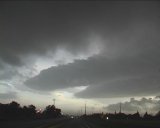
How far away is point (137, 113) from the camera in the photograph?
192 m

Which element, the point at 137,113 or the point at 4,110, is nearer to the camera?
the point at 4,110

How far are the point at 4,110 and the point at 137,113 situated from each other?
4006 inches

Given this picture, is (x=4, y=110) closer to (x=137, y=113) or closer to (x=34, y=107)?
(x=34, y=107)

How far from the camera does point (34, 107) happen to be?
18538 cm

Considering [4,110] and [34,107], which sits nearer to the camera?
[4,110]

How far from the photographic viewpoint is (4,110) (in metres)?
117

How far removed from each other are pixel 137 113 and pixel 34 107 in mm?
67198

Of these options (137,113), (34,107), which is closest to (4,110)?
(34,107)

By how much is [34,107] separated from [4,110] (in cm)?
6873
